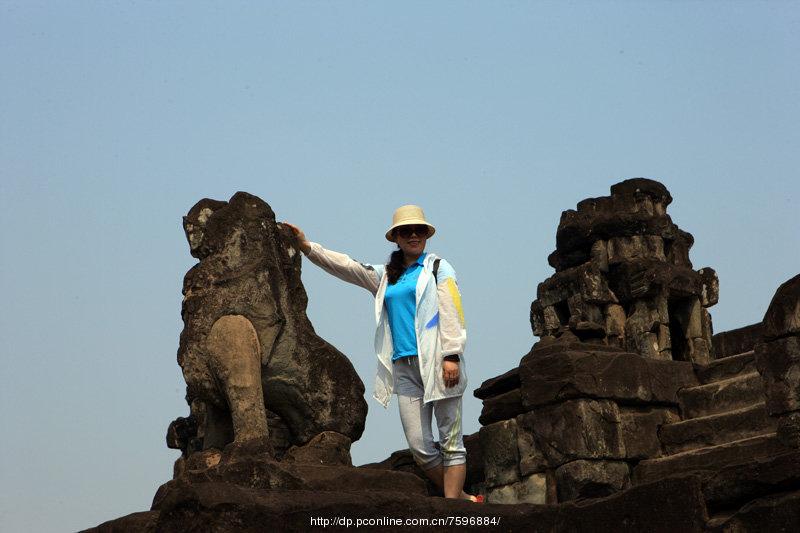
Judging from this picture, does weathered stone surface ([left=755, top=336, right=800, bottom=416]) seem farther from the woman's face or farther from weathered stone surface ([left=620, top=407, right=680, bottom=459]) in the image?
weathered stone surface ([left=620, top=407, right=680, bottom=459])

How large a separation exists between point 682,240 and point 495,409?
9.08 metres

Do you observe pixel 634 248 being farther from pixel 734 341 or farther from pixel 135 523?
pixel 135 523

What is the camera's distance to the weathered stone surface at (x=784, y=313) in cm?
721

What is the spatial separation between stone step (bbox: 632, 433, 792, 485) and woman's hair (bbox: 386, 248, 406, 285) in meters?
1.95

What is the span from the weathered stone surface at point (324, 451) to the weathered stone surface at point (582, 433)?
8.57ft

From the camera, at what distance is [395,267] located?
7.88m

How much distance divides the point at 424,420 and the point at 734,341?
1039 cm

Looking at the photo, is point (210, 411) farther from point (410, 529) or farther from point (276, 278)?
point (410, 529)

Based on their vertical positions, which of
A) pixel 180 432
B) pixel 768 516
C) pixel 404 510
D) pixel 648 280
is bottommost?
pixel 768 516

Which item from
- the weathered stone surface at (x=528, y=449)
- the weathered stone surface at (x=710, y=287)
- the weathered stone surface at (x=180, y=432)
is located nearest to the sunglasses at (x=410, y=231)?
the weathered stone surface at (x=528, y=449)

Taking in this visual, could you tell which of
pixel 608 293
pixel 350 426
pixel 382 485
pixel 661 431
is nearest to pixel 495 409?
pixel 661 431

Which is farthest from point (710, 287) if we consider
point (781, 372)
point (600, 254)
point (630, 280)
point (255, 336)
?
point (255, 336)

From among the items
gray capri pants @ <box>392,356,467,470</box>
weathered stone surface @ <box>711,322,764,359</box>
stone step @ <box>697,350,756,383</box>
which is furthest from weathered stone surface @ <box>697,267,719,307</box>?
gray capri pants @ <box>392,356,467,470</box>

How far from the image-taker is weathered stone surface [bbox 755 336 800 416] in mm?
7324
